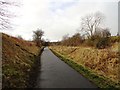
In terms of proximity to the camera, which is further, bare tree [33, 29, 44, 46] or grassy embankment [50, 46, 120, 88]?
bare tree [33, 29, 44, 46]

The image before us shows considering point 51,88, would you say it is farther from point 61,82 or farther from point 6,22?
point 6,22

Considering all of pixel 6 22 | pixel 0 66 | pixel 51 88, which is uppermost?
pixel 6 22

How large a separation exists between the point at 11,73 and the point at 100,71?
733 centimetres

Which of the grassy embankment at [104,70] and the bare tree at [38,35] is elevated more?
the bare tree at [38,35]

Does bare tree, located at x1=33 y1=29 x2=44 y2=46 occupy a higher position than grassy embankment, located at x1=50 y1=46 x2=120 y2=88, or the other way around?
bare tree, located at x1=33 y1=29 x2=44 y2=46

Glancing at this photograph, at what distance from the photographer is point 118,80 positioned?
13.9m

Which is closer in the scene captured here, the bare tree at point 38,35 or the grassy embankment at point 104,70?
the grassy embankment at point 104,70

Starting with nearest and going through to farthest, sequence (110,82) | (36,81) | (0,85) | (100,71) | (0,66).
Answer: (0,85) → (110,82) → (36,81) → (0,66) → (100,71)

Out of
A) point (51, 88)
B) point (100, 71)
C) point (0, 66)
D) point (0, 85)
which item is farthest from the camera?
point (100, 71)

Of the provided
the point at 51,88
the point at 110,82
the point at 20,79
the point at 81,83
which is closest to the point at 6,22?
the point at 20,79

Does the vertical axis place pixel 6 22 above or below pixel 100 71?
above

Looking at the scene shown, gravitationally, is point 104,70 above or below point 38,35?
below

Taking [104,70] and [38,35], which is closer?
[104,70]

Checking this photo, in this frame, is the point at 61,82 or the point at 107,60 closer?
the point at 61,82
